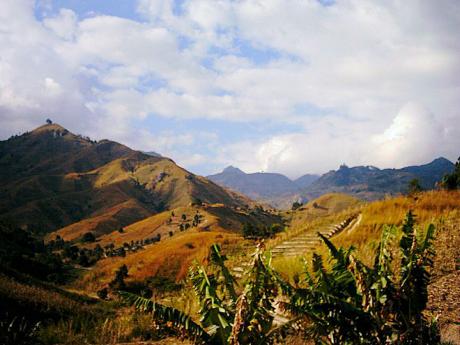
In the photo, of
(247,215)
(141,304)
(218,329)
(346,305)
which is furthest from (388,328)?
(247,215)

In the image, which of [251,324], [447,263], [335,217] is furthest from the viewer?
[335,217]

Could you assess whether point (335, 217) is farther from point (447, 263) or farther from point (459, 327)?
point (459, 327)

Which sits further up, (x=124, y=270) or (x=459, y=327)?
(x=459, y=327)

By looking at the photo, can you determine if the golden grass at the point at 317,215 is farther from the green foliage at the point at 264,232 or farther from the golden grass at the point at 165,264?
the golden grass at the point at 165,264

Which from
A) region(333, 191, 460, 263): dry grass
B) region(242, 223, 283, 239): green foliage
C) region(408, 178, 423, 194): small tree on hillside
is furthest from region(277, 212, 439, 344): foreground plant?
region(408, 178, 423, 194): small tree on hillside

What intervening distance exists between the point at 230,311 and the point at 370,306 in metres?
1.38

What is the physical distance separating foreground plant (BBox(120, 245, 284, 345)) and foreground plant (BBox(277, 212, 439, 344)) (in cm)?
28

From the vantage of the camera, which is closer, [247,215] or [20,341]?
[20,341]

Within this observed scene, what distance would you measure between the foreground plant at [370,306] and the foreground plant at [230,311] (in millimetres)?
277

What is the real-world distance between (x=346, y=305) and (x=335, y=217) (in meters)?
17.0

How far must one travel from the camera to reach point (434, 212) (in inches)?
545

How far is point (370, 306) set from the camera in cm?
362

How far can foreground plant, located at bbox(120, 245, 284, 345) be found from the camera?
3.08 metres

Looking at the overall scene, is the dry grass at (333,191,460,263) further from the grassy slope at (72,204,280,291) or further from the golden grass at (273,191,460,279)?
the grassy slope at (72,204,280,291)
